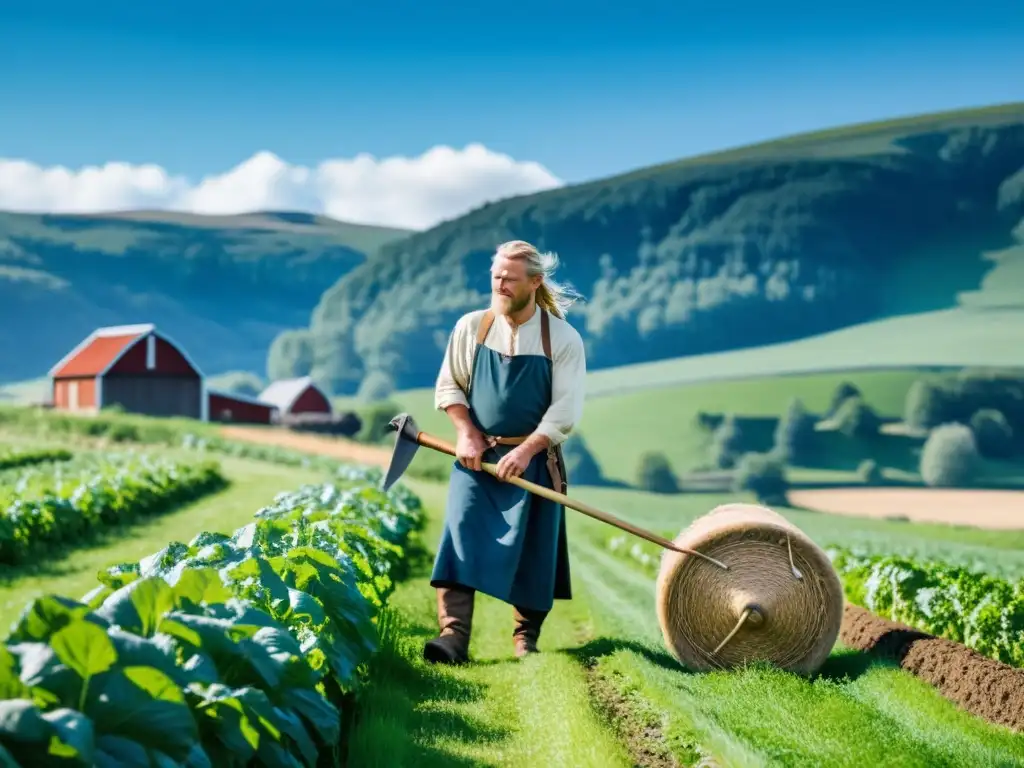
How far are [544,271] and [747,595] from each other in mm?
2227

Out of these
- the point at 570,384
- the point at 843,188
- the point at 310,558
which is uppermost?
the point at 843,188

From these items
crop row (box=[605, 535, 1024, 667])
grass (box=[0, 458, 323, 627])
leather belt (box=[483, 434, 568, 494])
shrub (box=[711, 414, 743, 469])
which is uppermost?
A: leather belt (box=[483, 434, 568, 494])

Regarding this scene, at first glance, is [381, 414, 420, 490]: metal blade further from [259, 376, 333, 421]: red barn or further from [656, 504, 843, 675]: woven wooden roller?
[259, 376, 333, 421]: red barn

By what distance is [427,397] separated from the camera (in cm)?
11556

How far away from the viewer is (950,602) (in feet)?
29.2

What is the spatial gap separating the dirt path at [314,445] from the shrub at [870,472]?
5723 cm

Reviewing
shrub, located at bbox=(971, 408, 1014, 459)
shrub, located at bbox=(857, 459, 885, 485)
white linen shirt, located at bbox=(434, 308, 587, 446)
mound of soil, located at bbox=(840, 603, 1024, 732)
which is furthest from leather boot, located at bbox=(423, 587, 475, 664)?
shrub, located at bbox=(971, 408, 1014, 459)

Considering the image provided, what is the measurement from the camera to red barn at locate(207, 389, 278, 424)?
195 ft

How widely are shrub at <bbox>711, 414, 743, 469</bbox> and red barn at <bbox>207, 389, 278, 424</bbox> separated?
45.3 meters

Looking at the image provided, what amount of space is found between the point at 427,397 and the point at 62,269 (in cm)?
8829

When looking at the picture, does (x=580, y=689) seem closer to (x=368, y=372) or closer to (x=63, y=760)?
(x=63, y=760)

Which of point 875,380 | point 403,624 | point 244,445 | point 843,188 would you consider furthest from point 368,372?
point 403,624

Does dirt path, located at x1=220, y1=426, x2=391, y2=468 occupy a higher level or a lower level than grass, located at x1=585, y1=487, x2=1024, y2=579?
higher

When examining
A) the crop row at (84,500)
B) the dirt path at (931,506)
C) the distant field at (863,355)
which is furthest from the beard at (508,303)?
the distant field at (863,355)
